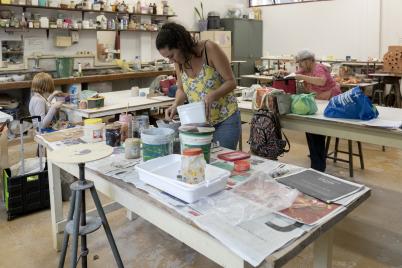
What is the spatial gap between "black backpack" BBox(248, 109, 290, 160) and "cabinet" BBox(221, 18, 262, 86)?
17.3 ft

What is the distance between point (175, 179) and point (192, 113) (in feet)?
1.77

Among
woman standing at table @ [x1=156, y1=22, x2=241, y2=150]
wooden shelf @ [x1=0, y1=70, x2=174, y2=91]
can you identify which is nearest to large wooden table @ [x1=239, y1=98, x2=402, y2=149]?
woman standing at table @ [x1=156, y1=22, x2=241, y2=150]

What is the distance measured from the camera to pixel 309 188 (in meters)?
1.49

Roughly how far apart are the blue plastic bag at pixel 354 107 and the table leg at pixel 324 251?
153cm

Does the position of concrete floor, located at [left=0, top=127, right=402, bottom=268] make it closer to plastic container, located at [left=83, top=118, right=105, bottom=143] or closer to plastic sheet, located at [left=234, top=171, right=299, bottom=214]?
plastic container, located at [left=83, top=118, right=105, bottom=143]

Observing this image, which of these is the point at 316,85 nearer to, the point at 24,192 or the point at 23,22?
the point at 24,192

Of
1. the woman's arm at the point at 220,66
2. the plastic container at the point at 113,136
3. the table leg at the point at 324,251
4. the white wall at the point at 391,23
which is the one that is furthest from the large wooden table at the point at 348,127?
the white wall at the point at 391,23

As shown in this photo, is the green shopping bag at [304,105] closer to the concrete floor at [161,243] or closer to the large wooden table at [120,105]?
the concrete floor at [161,243]

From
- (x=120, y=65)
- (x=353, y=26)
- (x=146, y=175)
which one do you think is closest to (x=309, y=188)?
(x=146, y=175)

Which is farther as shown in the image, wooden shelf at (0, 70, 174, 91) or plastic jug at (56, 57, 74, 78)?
plastic jug at (56, 57, 74, 78)

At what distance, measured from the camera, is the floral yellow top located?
2.19 m

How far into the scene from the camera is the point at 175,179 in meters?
1.43

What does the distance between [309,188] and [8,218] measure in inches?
94.5

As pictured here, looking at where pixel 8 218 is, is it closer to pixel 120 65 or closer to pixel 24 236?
pixel 24 236
